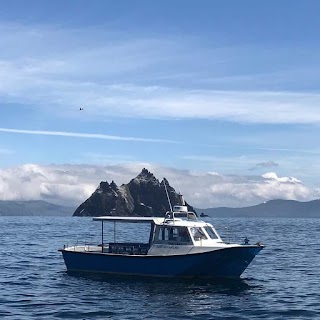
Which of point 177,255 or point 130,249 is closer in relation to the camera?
point 177,255

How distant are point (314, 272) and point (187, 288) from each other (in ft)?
40.6

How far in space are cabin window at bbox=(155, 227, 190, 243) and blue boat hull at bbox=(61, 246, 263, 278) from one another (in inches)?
63.1

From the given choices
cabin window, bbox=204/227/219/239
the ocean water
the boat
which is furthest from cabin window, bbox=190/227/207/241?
the ocean water

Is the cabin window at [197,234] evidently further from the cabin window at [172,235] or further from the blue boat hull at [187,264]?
the blue boat hull at [187,264]

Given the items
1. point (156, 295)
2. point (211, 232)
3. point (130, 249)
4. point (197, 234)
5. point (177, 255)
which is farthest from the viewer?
point (130, 249)

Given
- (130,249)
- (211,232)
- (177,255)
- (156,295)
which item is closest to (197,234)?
(211,232)

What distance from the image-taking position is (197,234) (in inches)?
1516

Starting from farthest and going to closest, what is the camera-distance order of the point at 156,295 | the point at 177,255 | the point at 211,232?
the point at 211,232 → the point at 177,255 → the point at 156,295

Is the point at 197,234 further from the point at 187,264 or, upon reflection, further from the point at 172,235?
the point at 187,264

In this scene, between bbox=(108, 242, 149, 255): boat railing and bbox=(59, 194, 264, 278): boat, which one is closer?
bbox=(59, 194, 264, 278): boat

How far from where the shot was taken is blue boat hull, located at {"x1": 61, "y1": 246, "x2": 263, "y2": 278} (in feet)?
119

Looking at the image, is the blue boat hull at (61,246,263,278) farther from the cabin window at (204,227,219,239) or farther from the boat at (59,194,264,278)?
the cabin window at (204,227,219,239)

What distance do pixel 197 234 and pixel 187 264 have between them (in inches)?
100

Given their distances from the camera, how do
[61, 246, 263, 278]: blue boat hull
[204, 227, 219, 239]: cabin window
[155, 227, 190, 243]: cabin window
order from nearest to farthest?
[61, 246, 263, 278]: blue boat hull
[155, 227, 190, 243]: cabin window
[204, 227, 219, 239]: cabin window
